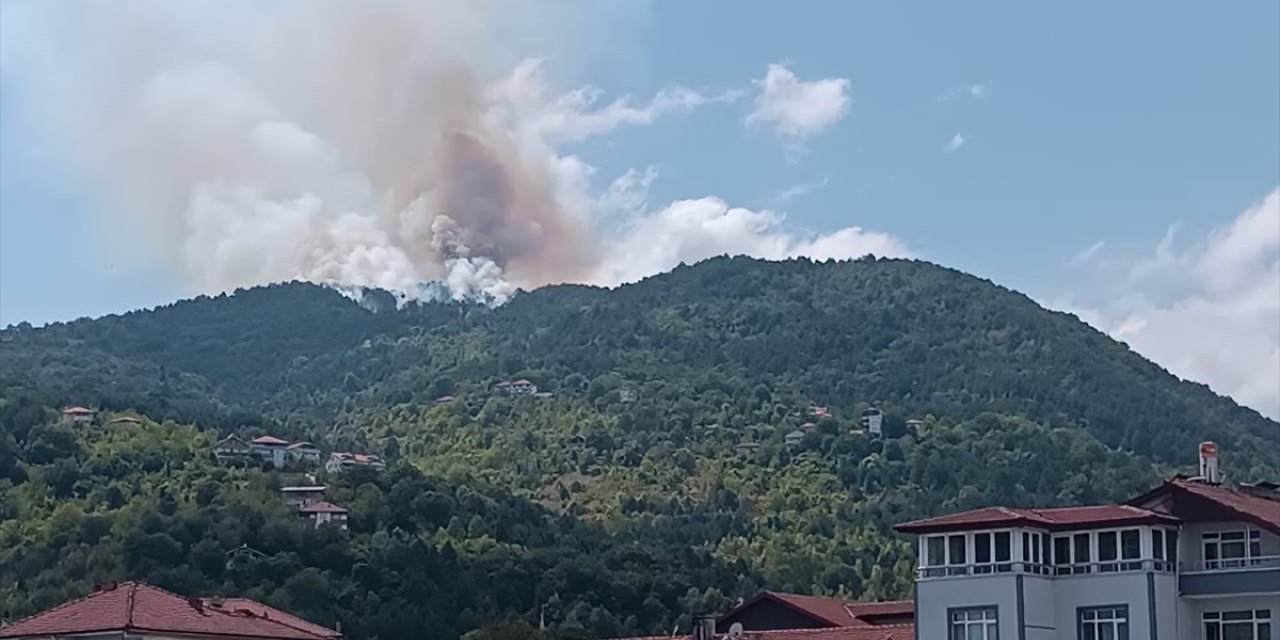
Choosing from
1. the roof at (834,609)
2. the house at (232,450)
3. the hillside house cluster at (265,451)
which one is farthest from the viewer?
the hillside house cluster at (265,451)

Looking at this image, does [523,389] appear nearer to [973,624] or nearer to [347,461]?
[347,461]

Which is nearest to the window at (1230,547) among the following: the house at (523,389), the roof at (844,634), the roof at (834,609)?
the roof at (844,634)

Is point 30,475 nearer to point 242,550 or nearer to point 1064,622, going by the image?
point 242,550

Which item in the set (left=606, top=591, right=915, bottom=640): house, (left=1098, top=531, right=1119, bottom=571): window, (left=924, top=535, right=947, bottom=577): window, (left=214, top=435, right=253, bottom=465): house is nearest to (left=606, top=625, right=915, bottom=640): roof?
(left=606, top=591, right=915, bottom=640): house

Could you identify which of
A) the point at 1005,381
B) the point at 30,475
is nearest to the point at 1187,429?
the point at 1005,381

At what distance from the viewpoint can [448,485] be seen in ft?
454

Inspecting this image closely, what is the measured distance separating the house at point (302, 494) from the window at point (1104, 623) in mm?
87534

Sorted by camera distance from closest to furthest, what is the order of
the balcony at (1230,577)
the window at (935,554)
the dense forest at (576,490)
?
the balcony at (1230,577) → the window at (935,554) → the dense forest at (576,490)

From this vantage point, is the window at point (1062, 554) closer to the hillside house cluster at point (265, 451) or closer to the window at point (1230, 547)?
the window at point (1230, 547)

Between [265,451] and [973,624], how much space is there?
11983cm

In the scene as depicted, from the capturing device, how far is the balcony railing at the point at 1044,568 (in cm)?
4841

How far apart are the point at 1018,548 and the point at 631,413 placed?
135201 millimetres

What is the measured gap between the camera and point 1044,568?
49812mm

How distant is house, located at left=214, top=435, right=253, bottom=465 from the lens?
152 metres
